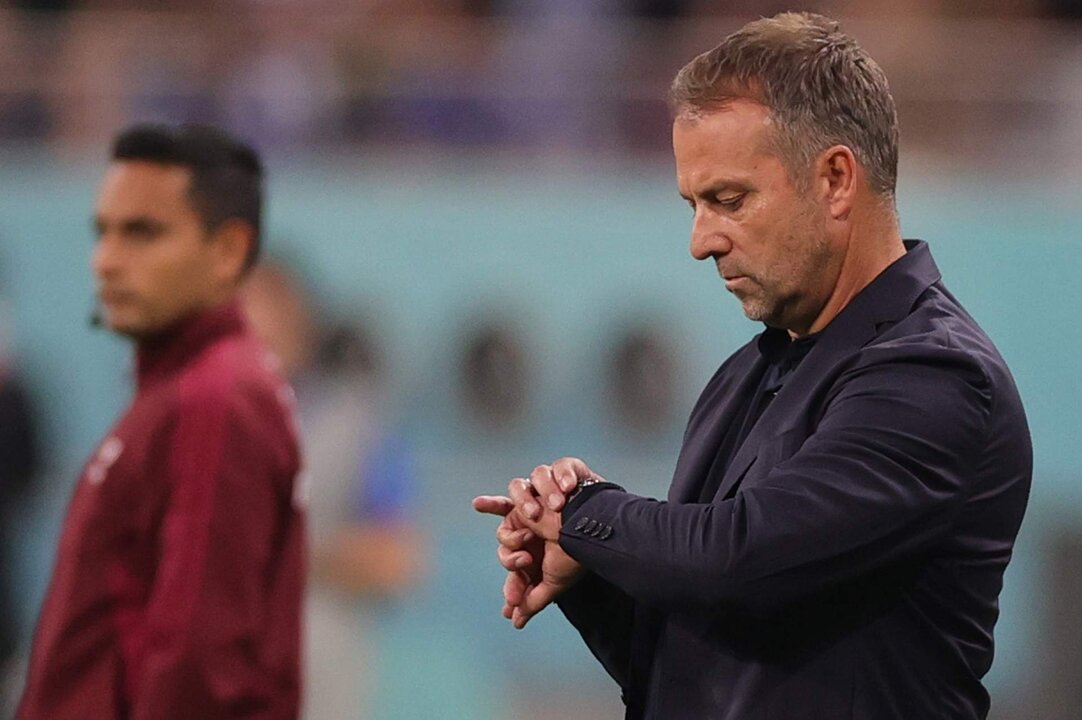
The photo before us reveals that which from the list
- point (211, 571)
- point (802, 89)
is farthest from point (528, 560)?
point (211, 571)

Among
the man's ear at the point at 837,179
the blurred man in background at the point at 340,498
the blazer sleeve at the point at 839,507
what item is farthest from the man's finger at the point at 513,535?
the blurred man in background at the point at 340,498

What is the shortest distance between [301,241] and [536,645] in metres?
1.80

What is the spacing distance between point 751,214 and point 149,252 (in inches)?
62.9

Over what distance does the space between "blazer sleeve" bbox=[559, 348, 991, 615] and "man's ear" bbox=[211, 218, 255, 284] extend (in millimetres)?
1633

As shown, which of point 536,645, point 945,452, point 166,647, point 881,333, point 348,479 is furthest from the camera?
point 536,645

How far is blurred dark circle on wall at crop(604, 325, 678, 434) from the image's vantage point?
22.5 ft

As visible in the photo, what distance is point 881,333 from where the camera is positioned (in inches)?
81.3

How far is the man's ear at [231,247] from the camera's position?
3.43 metres

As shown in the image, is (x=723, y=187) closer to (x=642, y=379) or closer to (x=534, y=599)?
(x=534, y=599)

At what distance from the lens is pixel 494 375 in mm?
6984

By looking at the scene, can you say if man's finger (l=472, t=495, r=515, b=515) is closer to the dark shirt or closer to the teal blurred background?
the dark shirt

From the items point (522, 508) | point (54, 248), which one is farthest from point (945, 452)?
point (54, 248)

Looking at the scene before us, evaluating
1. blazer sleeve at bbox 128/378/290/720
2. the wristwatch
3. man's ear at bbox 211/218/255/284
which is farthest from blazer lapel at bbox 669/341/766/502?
man's ear at bbox 211/218/255/284

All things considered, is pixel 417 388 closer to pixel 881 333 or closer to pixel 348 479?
pixel 348 479
